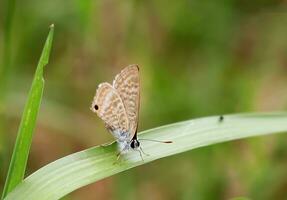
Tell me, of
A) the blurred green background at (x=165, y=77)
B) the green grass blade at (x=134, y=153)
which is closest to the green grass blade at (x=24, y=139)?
the green grass blade at (x=134, y=153)

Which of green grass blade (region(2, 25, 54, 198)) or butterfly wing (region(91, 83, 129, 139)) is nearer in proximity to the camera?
green grass blade (region(2, 25, 54, 198))

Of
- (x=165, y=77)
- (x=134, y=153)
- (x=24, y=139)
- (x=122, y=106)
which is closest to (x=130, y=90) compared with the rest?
(x=122, y=106)

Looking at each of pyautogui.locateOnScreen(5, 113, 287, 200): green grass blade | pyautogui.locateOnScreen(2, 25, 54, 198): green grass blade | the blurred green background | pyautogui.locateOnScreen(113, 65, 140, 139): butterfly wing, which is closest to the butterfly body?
pyautogui.locateOnScreen(113, 65, 140, 139): butterfly wing

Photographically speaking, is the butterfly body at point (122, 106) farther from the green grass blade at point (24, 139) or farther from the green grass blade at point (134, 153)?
the green grass blade at point (24, 139)

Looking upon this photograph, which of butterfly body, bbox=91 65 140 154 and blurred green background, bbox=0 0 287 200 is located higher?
blurred green background, bbox=0 0 287 200

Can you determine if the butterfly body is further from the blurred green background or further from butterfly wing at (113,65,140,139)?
the blurred green background

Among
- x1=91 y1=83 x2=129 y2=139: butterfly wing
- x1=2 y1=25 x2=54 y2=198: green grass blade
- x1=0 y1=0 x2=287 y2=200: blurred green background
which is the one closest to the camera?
x1=2 y1=25 x2=54 y2=198: green grass blade

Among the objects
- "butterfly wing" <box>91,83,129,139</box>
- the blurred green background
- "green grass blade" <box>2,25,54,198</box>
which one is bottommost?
"green grass blade" <box>2,25,54,198</box>

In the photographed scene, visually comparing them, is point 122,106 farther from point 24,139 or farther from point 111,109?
point 24,139
